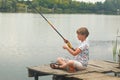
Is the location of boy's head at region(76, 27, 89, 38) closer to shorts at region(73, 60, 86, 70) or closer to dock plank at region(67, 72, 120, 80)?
shorts at region(73, 60, 86, 70)

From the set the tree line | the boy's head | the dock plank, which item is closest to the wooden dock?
the dock plank

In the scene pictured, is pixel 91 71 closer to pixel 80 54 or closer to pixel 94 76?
pixel 80 54

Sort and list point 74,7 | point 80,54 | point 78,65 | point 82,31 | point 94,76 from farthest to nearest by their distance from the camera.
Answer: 1. point 74,7
2. point 80,54
3. point 78,65
4. point 82,31
5. point 94,76

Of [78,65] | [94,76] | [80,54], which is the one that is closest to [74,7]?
[80,54]

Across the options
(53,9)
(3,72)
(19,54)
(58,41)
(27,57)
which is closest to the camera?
(3,72)

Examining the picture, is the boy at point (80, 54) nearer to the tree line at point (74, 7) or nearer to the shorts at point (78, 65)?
the shorts at point (78, 65)

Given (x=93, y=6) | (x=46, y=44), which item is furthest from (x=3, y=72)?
(x=93, y=6)

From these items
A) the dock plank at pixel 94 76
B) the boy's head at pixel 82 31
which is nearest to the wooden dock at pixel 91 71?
the dock plank at pixel 94 76

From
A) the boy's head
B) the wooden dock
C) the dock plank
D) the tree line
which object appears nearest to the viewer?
the dock plank

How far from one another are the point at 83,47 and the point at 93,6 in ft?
588

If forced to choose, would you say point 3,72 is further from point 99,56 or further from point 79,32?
point 79,32

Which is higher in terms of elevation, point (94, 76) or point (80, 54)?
point (80, 54)

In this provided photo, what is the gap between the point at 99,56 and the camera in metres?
34.4

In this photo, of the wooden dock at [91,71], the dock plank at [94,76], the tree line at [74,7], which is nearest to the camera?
the dock plank at [94,76]
